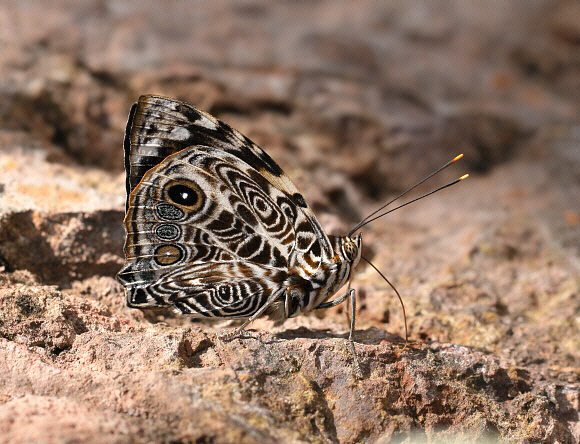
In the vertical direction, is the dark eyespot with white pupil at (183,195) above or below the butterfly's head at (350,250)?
above

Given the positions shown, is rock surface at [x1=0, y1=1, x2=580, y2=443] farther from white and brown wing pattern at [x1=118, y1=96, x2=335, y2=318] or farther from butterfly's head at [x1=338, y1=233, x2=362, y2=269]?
butterfly's head at [x1=338, y1=233, x2=362, y2=269]

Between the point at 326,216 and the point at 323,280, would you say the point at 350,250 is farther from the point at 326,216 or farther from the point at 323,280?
the point at 326,216

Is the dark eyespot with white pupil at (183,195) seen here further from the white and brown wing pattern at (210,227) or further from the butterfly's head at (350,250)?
the butterfly's head at (350,250)

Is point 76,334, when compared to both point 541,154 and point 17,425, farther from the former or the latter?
point 541,154

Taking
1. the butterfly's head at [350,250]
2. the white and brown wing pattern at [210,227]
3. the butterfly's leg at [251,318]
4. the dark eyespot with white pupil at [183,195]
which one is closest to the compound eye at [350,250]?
the butterfly's head at [350,250]

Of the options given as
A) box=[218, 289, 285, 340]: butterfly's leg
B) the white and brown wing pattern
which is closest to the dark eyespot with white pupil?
the white and brown wing pattern

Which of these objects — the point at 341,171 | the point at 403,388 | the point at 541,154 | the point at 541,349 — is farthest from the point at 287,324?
the point at 541,154

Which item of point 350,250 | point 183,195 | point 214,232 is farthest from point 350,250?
point 183,195
